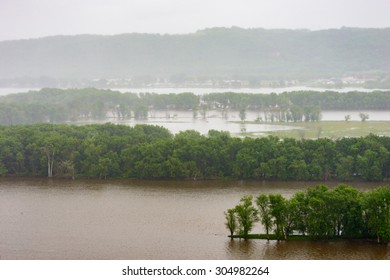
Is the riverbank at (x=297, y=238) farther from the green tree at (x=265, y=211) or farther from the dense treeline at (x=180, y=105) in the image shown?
the dense treeline at (x=180, y=105)

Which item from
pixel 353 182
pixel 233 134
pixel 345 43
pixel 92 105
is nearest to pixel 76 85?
pixel 92 105

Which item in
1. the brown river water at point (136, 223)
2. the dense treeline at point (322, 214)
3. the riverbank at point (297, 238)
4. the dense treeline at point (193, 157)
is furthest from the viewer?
the dense treeline at point (193, 157)

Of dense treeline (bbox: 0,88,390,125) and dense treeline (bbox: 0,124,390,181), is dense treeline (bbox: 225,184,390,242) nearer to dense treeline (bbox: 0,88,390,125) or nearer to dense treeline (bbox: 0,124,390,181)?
dense treeline (bbox: 0,124,390,181)

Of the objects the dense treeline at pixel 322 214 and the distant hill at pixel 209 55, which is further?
the distant hill at pixel 209 55

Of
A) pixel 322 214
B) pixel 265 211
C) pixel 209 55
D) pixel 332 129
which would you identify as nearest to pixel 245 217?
pixel 265 211

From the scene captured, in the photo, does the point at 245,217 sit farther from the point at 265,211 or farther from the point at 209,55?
the point at 209,55

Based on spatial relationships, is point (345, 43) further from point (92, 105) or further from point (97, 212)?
point (97, 212)

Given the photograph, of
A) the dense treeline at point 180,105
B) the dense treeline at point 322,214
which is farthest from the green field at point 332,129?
the dense treeline at point 322,214
